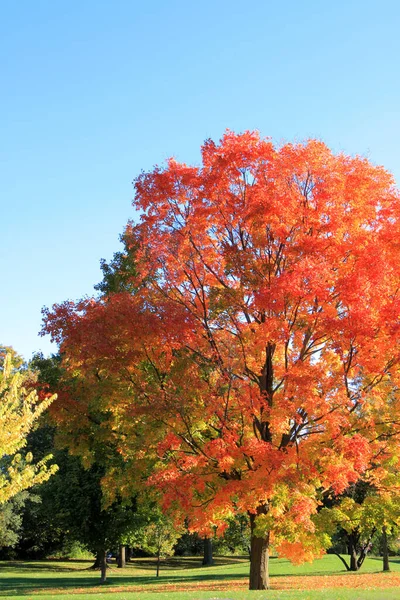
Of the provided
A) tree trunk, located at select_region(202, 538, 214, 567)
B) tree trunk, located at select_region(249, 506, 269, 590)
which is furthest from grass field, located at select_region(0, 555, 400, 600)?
tree trunk, located at select_region(249, 506, 269, 590)

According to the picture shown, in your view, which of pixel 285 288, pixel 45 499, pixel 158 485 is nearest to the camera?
pixel 285 288

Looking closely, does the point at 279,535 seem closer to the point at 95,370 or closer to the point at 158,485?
the point at 158,485

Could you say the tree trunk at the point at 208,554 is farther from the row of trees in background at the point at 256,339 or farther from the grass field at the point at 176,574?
the row of trees in background at the point at 256,339

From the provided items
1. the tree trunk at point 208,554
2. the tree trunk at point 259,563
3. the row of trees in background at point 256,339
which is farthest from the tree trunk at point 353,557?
the tree trunk at point 259,563

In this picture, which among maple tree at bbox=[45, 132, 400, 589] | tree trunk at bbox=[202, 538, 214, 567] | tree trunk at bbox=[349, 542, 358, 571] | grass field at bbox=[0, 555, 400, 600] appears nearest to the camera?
maple tree at bbox=[45, 132, 400, 589]

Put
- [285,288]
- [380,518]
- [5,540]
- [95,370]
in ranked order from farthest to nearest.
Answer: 1. [5,540]
2. [380,518]
3. [95,370]
4. [285,288]

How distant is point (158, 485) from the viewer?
16188 mm

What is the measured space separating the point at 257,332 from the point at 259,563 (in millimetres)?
7759

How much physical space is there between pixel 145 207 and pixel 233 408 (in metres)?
7.15

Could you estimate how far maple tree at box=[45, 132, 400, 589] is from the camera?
50.7 feet

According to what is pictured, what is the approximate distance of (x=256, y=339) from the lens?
53.9ft

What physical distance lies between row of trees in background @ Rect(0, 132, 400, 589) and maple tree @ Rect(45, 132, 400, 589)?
0.19ft

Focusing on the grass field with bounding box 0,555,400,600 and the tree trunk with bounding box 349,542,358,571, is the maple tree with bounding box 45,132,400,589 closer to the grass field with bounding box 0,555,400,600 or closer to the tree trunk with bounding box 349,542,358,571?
the grass field with bounding box 0,555,400,600

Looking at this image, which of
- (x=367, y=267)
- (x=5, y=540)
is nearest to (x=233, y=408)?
(x=367, y=267)
